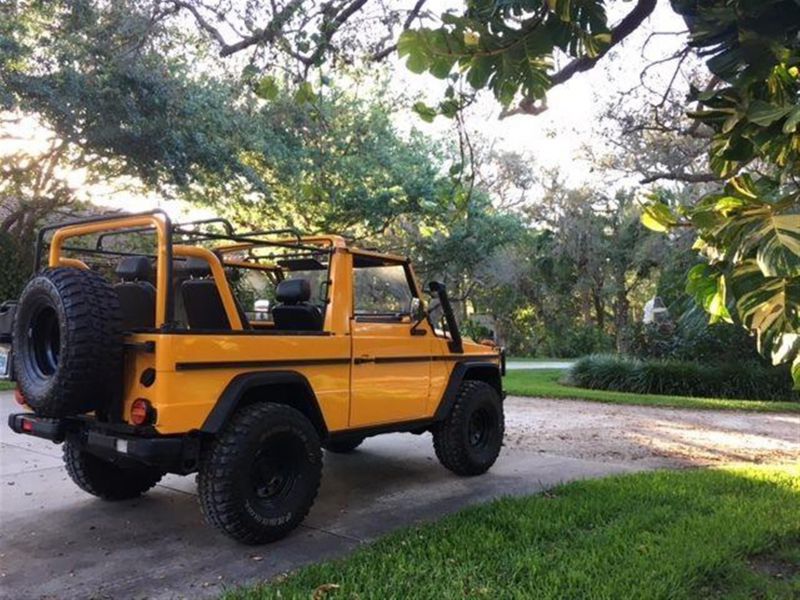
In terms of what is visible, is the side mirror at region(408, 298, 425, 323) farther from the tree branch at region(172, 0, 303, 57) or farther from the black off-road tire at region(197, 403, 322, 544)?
the tree branch at region(172, 0, 303, 57)

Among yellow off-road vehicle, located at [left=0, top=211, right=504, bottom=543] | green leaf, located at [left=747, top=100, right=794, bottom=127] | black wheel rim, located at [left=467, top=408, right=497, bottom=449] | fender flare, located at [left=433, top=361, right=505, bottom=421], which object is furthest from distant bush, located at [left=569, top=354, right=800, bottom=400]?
green leaf, located at [left=747, top=100, right=794, bottom=127]

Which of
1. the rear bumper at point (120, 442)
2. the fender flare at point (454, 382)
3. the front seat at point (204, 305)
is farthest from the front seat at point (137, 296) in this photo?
the fender flare at point (454, 382)

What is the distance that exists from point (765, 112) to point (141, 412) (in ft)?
11.9

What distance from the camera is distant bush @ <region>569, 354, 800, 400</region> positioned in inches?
615

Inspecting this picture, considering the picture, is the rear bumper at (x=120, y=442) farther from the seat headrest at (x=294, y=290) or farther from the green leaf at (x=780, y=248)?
the green leaf at (x=780, y=248)

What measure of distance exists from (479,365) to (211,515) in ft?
10.7

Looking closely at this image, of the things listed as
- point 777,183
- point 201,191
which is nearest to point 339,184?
point 201,191

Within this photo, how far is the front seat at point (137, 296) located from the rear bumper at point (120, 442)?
30.3 inches

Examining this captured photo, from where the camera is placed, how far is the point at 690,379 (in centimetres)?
1616

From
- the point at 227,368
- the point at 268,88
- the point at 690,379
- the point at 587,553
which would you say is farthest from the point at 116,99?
the point at 690,379

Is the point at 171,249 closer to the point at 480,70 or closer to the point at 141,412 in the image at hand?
the point at 141,412

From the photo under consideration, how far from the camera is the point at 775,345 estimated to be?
2.92 m

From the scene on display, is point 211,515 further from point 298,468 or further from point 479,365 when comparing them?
point 479,365

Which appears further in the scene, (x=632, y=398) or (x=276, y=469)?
(x=632, y=398)
